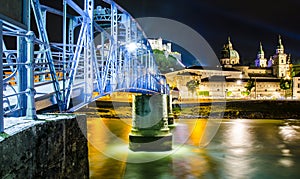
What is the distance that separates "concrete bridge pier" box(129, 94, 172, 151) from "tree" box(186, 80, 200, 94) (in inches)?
3644

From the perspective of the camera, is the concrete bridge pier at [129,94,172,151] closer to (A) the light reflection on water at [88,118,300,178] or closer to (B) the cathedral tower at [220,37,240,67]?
(A) the light reflection on water at [88,118,300,178]

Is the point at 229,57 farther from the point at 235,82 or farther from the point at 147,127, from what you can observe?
the point at 147,127

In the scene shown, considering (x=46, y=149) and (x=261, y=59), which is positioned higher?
(x=261, y=59)

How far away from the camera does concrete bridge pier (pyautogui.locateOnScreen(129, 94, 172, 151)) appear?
81.0ft

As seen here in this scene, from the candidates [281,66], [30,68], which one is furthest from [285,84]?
[30,68]

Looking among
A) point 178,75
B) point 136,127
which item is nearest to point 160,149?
point 136,127

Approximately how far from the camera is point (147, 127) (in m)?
24.8

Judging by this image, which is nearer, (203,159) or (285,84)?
(203,159)

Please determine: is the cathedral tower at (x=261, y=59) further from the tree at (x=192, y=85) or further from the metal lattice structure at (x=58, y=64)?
the metal lattice structure at (x=58, y=64)

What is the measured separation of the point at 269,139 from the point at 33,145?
33.9 m

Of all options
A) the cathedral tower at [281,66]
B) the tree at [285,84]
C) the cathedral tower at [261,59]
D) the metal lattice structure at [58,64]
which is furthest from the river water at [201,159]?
the cathedral tower at [261,59]

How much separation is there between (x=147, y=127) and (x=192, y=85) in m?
93.5

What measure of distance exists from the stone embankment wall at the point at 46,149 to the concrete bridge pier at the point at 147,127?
16865mm

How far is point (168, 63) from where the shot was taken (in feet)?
438
